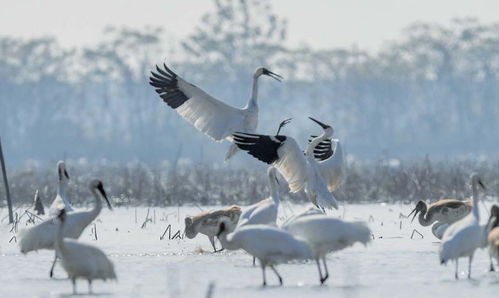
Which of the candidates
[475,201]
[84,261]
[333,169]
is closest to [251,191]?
[333,169]

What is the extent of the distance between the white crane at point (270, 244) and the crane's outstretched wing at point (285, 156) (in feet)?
11.6

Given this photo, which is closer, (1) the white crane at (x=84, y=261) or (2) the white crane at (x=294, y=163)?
(1) the white crane at (x=84, y=261)

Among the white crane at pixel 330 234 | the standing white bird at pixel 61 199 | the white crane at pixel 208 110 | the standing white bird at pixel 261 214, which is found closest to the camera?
the white crane at pixel 330 234

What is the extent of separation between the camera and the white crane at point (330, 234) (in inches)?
350

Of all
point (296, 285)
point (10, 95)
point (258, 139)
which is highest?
point (10, 95)

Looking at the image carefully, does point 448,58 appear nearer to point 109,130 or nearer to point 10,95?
point 109,130

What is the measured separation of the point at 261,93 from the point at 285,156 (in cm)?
5492

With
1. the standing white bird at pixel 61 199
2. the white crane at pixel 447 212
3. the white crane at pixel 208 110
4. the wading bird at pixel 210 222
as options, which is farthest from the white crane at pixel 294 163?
the standing white bird at pixel 61 199

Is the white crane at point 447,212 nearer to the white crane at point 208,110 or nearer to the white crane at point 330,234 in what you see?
the white crane at point 208,110

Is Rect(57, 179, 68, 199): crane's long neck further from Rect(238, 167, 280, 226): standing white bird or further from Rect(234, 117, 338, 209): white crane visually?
Rect(234, 117, 338, 209): white crane

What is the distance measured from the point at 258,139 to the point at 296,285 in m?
3.93

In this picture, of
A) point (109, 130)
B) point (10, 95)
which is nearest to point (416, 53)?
point (109, 130)

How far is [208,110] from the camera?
14.0 meters

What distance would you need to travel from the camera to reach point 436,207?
12.0 meters
